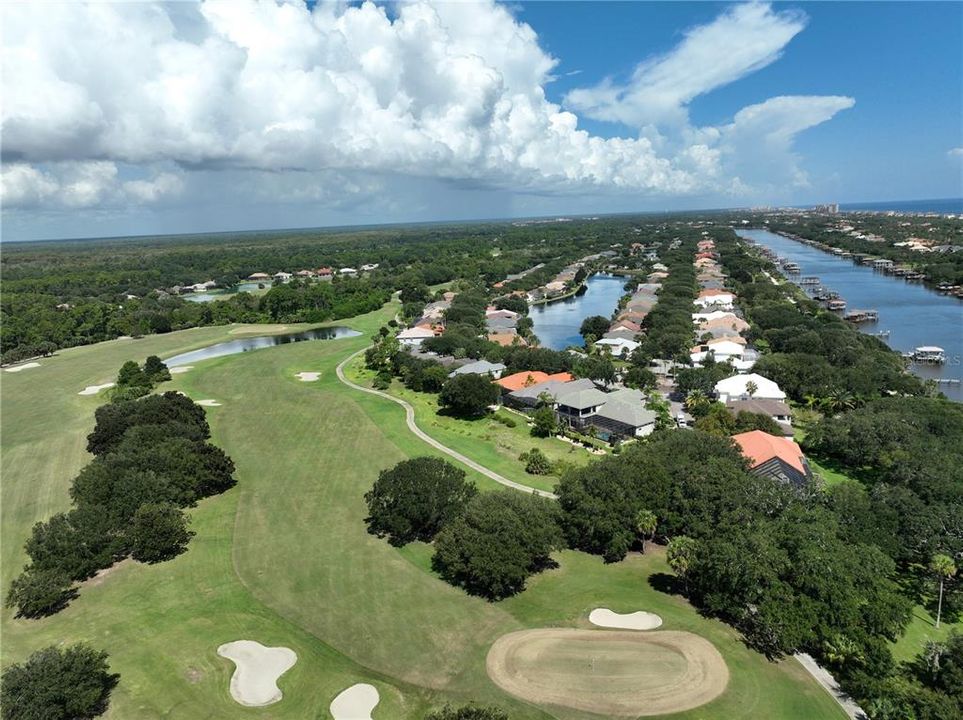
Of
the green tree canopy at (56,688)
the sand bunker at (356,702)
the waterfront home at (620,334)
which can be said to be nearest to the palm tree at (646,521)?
the sand bunker at (356,702)

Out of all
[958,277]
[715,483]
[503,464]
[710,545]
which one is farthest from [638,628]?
[958,277]

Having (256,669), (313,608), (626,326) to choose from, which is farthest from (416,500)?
(626,326)

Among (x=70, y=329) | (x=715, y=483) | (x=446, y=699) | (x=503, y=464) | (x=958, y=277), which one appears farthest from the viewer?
(x=958, y=277)

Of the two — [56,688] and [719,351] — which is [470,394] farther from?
[56,688]

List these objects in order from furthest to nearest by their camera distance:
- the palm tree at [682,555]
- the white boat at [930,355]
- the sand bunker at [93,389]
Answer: the sand bunker at [93,389] < the white boat at [930,355] < the palm tree at [682,555]

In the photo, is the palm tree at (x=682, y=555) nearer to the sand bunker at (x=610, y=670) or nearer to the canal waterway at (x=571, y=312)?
the sand bunker at (x=610, y=670)

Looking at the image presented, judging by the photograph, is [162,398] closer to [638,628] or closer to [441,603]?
[441,603]

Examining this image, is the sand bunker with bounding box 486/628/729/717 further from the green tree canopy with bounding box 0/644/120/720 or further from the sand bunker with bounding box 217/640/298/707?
the green tree canopy with bounding box 0/644/120/720

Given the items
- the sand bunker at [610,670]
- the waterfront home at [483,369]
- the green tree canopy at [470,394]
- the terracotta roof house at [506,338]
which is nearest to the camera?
the sand bunker at [610,670]
